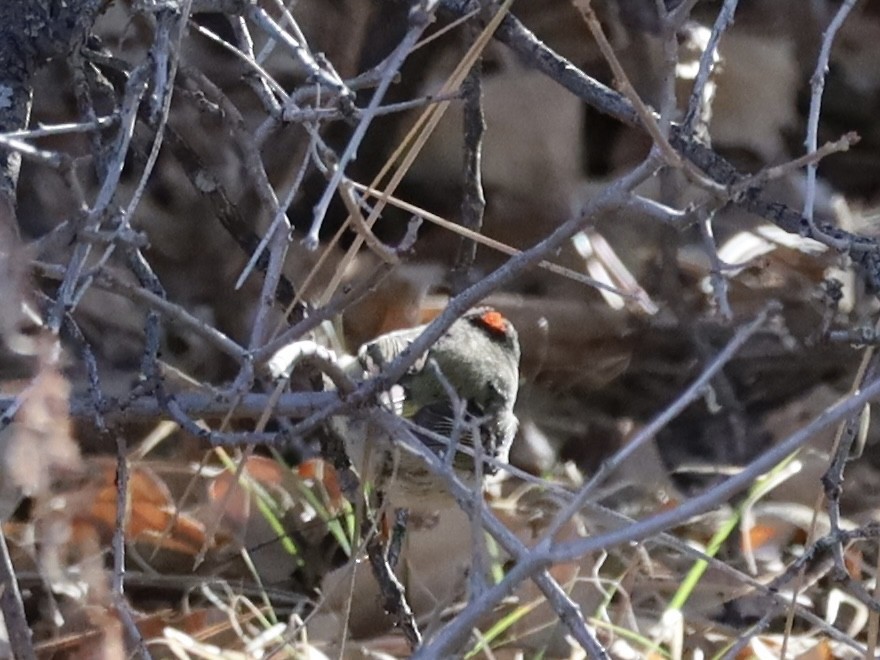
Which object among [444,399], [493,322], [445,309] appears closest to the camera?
[445,309]

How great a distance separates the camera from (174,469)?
2625 mm

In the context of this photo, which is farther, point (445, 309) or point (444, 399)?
point (444, 399)

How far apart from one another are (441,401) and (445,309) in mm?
861

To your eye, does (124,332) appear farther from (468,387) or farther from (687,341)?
(687,341)

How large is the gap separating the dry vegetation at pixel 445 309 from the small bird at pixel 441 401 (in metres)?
0.08

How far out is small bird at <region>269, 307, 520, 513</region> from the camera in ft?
7.03

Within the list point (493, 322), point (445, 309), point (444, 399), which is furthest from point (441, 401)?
point (445, 309)

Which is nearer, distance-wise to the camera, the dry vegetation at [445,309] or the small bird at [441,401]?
the dry vegetation at [445,309]

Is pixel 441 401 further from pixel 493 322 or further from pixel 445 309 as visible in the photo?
pixel 445 309

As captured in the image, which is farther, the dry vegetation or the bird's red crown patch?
the bird's red crown patch

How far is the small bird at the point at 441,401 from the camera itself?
2143 millimetres

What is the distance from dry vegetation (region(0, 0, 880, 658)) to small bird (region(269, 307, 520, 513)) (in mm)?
83

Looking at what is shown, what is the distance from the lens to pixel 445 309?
5.09ft

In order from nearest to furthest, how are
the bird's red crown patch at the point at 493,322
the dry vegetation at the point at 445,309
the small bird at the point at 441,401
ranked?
1. the dry vegetation at the point at 445,309
2. the small bird at the point at 441,401
3. the bird's red crown patch at the point at 493,322
